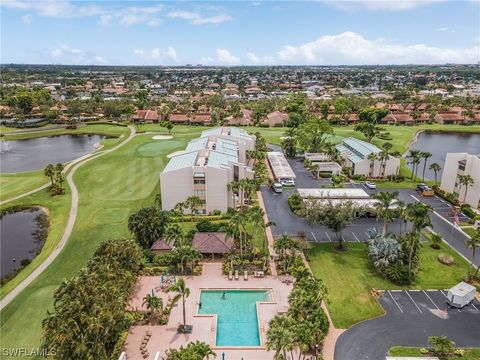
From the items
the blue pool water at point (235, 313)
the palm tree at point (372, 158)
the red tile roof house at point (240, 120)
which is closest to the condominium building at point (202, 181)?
the blue pool water at point (235, 313)

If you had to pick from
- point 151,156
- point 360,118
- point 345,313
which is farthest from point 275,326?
point 360,118

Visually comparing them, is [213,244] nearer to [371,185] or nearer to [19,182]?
[371,185]

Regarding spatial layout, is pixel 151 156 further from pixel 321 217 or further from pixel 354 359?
pixel 354 359

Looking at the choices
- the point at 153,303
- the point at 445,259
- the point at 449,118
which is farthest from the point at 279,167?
the point at 449,118

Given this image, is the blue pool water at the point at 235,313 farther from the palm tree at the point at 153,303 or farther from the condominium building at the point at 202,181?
the condominium building at the point at 202,181

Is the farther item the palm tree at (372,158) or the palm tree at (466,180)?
the palm tree at (372,158)

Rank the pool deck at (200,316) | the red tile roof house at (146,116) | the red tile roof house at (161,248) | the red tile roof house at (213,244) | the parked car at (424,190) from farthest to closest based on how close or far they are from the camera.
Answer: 1. the red tile roof house at (146,116)
2. the parked car at (424,190)
3. the red tile roof house at (161,248)
4. the red tile roof house at (213,244)
5. the pool deck at (200,316)
